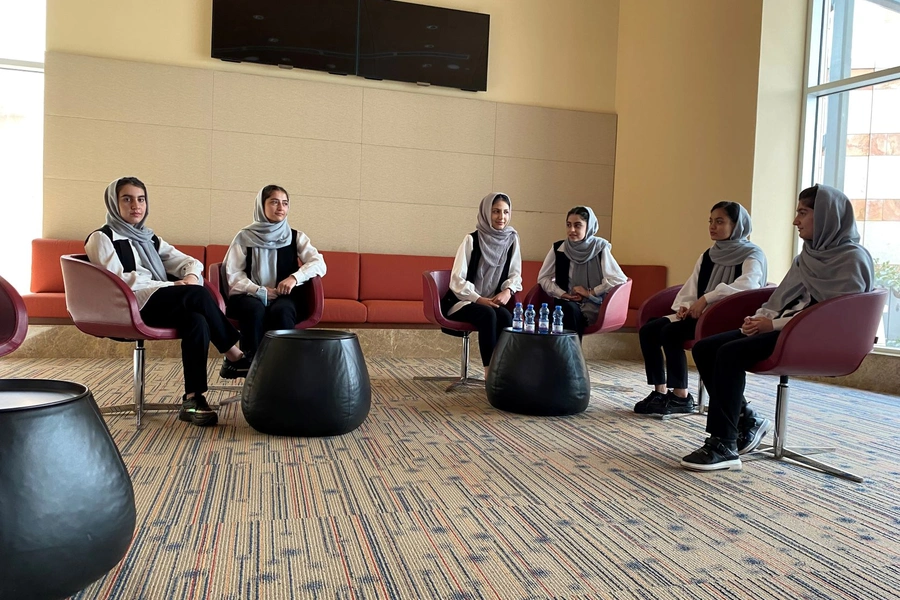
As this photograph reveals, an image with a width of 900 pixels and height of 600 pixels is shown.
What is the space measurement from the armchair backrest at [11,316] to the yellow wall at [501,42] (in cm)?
367

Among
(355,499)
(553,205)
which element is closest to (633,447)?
(355,499)

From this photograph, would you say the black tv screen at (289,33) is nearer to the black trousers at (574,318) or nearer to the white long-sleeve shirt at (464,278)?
the white long-sleeve shirt at (464,278)

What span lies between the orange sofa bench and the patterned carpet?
2.32m

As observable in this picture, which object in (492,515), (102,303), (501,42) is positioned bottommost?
(492,515)

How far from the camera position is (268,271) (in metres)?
4.39

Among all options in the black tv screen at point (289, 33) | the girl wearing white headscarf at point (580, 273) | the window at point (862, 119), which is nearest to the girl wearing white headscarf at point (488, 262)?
the girl wearing white headscarf at point (580, 273)

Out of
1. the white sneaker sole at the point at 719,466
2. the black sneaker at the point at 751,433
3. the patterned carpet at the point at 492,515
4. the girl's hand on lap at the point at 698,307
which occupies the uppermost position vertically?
the girl's hand on lap at the point at 698,307

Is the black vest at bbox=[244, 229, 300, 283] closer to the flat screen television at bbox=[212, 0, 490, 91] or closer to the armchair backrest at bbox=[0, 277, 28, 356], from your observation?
the armchair backrest at bbox=[0, 277, 28, 356]

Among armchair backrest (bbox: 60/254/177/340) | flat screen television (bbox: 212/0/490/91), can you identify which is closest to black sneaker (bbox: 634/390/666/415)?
armchair backrest (bbox: 60/254/177/340)

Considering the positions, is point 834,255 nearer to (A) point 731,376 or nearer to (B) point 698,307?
(A) point 731,376

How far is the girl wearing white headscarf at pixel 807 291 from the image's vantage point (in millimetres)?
2992

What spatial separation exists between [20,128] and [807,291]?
6.48 m

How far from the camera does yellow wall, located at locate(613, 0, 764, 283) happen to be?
616 centimetres

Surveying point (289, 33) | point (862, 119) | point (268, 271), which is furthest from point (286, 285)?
point (862, 119)
